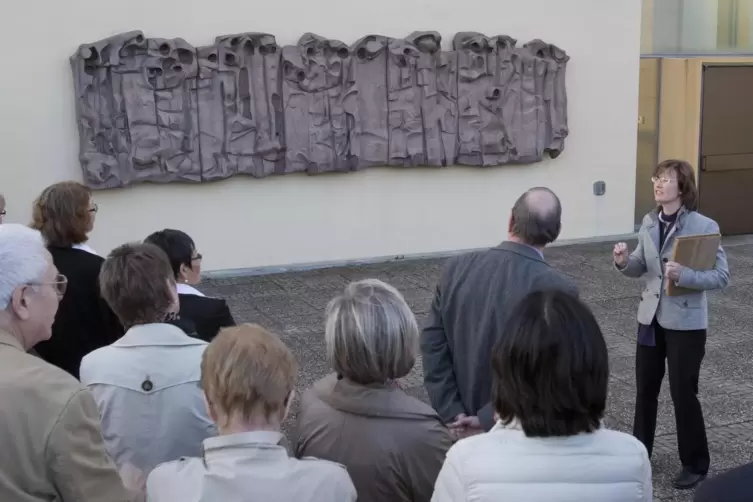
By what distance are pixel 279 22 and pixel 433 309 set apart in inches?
258

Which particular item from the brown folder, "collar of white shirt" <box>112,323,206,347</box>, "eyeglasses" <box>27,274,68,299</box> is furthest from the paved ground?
"eyeglasses" <box>27,274,68,299</box>

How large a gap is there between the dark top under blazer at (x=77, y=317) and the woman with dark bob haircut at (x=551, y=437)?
216 cm

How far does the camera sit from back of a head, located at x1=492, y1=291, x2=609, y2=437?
2.08 metres

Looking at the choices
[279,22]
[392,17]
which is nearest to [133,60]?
[279,22]

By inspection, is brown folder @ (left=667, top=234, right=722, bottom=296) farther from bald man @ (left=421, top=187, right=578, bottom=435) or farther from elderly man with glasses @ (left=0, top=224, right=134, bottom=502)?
elderly man with glasses @ (left=0, top=224, right=134, bottom=502)

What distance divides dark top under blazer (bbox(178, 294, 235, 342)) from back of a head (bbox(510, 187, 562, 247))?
3.95 ft

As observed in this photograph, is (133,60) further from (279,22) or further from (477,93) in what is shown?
(477,93)

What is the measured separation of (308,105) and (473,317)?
21.3 ft

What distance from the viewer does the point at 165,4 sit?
9.15 meters

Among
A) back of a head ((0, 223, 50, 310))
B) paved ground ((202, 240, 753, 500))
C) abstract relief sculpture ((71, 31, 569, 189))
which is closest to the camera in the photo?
back of a head ((0, 223, 50, 310))

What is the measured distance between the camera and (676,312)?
4.57m

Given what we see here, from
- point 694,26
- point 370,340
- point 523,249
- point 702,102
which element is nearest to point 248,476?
point 370,340

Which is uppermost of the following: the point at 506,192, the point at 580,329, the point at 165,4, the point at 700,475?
the point at 165,4

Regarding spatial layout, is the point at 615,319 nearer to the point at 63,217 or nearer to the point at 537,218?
the point at 537,218
